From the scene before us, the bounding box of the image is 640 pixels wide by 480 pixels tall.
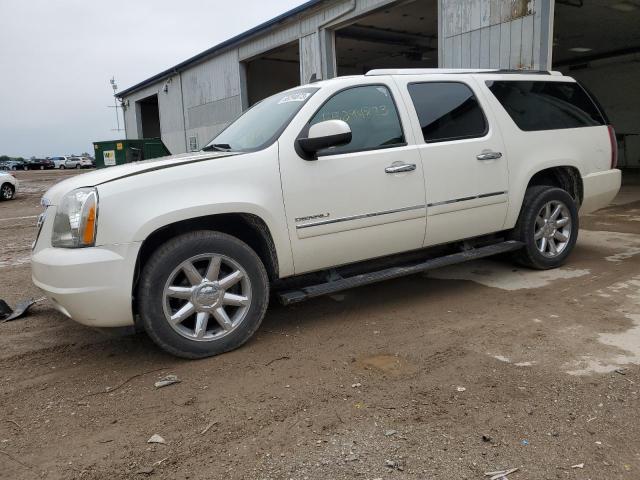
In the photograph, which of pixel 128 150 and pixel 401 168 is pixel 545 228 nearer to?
pixel 401 168

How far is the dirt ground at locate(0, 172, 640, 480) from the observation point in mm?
2373

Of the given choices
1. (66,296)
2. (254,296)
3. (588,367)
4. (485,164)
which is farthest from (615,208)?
(66,296)

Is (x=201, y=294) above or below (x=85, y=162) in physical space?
below

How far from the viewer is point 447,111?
4539 mm

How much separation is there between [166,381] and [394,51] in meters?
18.8

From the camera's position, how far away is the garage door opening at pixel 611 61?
15.9 metres

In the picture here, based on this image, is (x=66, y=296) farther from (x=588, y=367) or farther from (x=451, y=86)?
(x=451, y=86)

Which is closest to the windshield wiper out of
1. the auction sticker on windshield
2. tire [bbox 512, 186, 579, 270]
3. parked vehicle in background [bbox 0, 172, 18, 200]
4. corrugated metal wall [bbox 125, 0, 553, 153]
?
the auction sticker on windshield

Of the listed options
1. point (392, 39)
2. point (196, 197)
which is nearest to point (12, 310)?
point (196, 197)

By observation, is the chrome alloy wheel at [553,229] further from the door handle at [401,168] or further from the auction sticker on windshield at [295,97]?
the auction sticker on windshield at [295,97]

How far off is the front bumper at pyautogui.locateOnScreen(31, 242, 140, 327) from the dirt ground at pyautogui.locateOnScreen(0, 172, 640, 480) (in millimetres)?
342

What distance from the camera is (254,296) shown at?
3.62 metres

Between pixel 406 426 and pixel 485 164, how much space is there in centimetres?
275

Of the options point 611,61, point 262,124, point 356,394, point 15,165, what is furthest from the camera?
point 15,165
